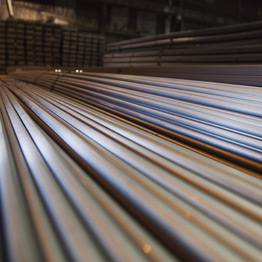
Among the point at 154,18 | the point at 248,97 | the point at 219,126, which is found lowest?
the point at 219,126

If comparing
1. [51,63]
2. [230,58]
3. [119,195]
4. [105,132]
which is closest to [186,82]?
[105,132]

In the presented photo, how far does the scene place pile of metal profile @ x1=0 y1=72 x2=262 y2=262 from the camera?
0.40m

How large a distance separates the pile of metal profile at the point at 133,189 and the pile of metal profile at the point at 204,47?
5.77 feet

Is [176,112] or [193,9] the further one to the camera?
[193,9]

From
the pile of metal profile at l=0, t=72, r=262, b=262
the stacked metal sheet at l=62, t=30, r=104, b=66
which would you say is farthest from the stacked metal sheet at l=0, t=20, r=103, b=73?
the pile of metal profile at l=0, t=72, r=262, b=262

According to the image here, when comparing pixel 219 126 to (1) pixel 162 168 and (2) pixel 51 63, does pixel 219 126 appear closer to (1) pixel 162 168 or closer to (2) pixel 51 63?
(1) pixel 162 168

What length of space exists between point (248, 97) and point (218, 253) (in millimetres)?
868

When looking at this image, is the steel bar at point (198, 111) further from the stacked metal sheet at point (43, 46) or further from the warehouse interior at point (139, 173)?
the stacked metal sheet at point (43, 46)

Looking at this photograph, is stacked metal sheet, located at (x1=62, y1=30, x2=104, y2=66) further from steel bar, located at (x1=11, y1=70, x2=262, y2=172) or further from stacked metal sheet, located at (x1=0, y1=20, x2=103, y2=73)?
steel bar, located at (x1=11, y1=70, x2=262, y2=172)

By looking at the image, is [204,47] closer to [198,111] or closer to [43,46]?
[198,111]

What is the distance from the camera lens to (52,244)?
393mm

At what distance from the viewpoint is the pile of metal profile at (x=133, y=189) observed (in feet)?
1.30

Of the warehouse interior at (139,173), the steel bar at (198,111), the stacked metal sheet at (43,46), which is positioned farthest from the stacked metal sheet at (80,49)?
the steel bar at (198,111)

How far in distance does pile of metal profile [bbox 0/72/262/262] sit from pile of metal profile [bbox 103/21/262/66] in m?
1.76
